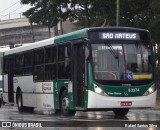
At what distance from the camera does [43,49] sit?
2414 centimetres

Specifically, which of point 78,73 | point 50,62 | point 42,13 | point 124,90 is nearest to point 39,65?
point 50,62

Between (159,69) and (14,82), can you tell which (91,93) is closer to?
(14,82)

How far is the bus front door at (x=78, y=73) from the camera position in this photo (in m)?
20.2

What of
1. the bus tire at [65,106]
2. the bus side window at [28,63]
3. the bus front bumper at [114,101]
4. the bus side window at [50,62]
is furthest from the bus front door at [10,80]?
the bus front bumper at [114,101]

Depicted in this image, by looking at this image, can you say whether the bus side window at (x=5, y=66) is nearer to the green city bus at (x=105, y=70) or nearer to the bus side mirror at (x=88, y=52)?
A: the green city bus at (x=105, y=70)

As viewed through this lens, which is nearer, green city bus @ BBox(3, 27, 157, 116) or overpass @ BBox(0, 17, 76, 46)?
green city bus @ BBox(3, 27, 157, 116)

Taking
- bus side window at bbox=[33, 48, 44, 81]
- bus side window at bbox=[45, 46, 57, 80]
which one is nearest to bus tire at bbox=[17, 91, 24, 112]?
bus side window at bbox=[33, 48, 44, 81]

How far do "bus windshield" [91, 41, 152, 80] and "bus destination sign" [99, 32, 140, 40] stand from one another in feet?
0.59

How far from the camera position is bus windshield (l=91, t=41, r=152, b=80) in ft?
64.0

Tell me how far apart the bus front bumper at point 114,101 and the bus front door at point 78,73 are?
0.79 metres

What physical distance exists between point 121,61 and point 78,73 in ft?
6.01

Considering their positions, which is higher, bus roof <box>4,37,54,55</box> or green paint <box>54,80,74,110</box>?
bus roof <box>4,37,54,55</box>

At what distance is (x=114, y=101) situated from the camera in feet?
64.0

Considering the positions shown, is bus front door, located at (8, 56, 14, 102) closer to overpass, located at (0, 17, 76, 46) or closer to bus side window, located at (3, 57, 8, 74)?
bus side window, located at (3, 57, 8, 74)
